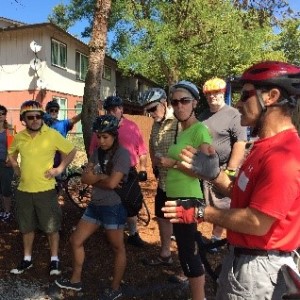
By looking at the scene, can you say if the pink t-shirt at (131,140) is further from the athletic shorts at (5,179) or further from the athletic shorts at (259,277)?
the athletic shorts at (259,277)

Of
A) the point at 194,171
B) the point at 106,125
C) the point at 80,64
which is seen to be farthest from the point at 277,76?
the point at 80,64

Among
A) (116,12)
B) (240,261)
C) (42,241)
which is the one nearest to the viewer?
(240,261)

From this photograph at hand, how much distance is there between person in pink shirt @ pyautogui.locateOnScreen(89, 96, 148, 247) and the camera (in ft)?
16.6

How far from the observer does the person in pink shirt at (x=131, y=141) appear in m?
5.06

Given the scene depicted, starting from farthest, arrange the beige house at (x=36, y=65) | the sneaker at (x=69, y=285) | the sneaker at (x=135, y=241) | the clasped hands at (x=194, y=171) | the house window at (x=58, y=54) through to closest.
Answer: the house window at (x=58, y=54) → the beige house at (x=36, y=65) → the sneaker at (x=135, y=241) → the sneaker at (x=69, y=285) → the clasped hands at (x=194, y=171)

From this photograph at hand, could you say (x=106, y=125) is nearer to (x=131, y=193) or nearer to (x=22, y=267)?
(x=131, y=193)

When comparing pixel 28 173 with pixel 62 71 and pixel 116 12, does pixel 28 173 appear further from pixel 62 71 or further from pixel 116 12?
pixel 62 71

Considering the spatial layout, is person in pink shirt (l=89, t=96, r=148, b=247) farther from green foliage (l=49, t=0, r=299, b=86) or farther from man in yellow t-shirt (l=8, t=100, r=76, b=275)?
green foliage (l=49, t=0, r=299, b=86)

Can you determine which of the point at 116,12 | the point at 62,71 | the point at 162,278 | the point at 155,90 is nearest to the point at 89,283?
the point at 162,278

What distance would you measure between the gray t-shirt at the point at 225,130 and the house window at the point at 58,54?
1697cm

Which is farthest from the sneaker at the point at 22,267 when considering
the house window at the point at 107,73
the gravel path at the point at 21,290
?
the house window at the point at 107,73

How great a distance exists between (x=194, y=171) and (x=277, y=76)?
0.67m

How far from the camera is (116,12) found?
1612 centimetres

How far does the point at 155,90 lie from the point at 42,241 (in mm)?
2583
